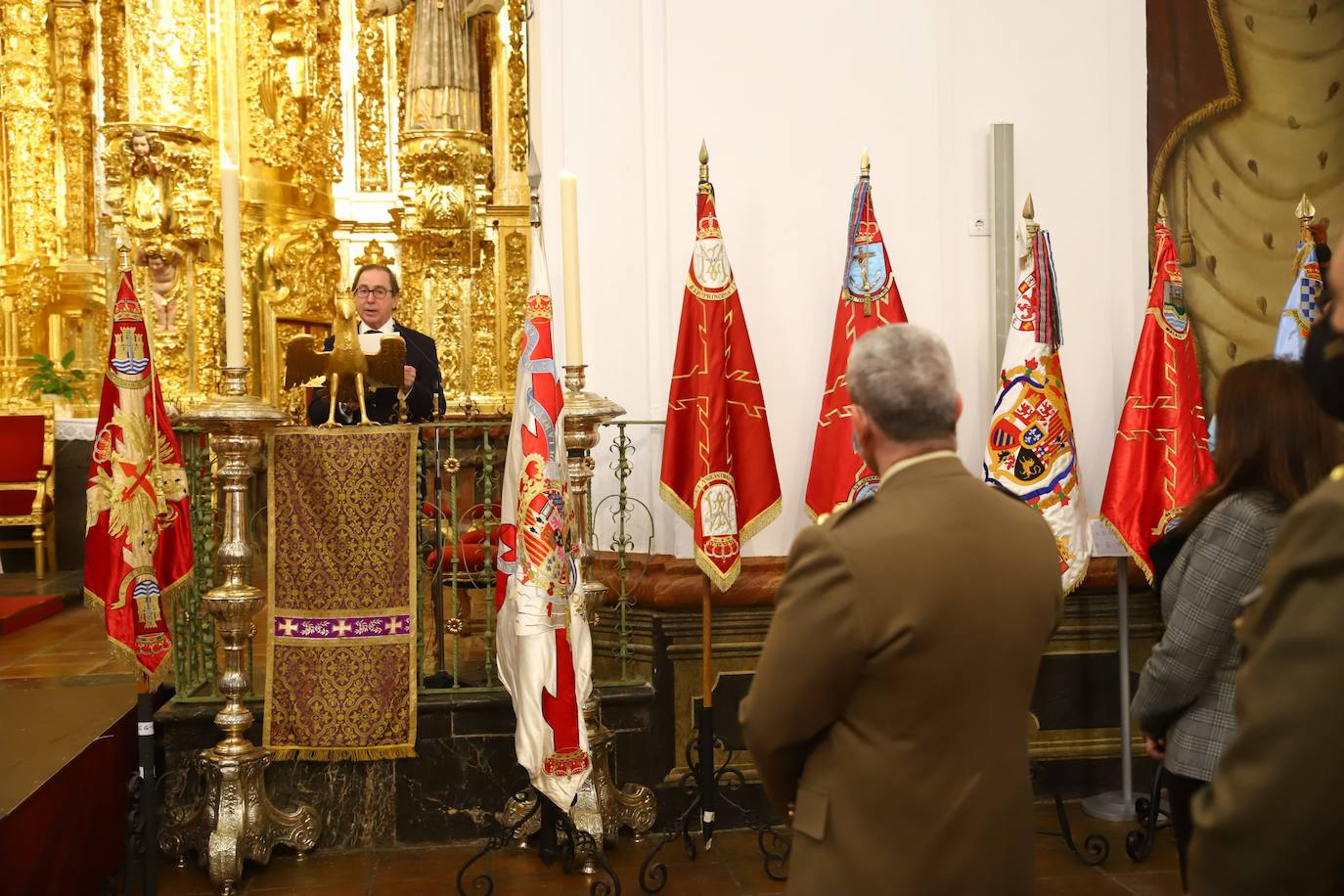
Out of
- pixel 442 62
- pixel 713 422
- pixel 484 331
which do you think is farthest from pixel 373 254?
pixel 713 422

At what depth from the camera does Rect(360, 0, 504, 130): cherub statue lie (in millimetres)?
9039

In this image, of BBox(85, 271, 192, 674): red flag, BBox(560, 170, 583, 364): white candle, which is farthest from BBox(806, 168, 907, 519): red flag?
BBox(85, 271, 192, 674): red flag

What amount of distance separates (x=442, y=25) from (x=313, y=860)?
249 inches

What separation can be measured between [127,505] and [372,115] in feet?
21.5

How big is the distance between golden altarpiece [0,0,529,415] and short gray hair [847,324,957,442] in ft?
23.0

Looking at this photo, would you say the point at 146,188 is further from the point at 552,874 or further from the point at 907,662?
the point at 907,662

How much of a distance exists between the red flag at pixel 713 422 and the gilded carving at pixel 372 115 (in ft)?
20.4

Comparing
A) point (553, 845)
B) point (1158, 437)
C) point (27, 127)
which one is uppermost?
point (27, 127)

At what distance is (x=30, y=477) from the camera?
862 cm

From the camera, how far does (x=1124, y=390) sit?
520 cm

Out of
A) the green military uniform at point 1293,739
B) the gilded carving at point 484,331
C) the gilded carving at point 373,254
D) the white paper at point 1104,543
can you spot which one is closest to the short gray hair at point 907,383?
the green military uniform at point 1293,739

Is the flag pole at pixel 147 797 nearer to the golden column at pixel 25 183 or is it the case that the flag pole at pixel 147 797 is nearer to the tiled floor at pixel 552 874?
the tiled floor at pixel 552 874

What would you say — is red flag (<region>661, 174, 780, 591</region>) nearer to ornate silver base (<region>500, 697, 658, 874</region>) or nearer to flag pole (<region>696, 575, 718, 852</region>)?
flag pole (<region>696, 575, 718, 852</region>)

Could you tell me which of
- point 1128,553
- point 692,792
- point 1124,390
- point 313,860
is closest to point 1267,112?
point 1124,390
